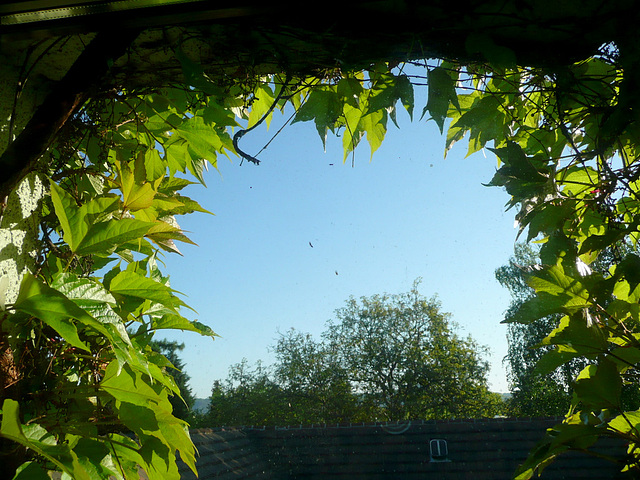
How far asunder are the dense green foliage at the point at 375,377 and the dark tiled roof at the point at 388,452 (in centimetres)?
1063

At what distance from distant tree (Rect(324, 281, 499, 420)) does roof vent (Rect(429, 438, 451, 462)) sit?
1093 cm

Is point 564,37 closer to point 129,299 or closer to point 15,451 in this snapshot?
point 129,299

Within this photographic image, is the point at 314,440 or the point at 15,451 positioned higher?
the point at 15,451

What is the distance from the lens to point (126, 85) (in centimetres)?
78

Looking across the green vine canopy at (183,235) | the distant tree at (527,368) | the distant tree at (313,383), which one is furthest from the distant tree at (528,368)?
the green vine canopy at (183,235)

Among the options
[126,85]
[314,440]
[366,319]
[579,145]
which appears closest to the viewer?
[126,85]

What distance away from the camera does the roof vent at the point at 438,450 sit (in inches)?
259

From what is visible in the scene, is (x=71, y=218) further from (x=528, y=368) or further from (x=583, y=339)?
(x=528, y=368)

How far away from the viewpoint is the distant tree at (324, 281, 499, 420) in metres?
17.7

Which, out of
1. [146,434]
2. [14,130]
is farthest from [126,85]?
[146,434]

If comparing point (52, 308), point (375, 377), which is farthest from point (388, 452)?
point (375, 377)

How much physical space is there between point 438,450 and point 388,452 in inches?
28.4

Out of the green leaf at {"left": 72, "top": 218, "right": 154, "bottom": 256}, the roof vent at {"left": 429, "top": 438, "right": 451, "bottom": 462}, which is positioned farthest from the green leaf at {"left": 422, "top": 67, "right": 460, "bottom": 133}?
the roof vent at {"left": 429, "top": 438, "right": 451, "bottom": 462}

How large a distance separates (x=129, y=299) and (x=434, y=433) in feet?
23.5
